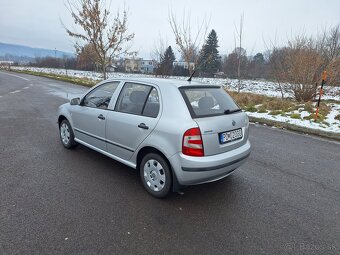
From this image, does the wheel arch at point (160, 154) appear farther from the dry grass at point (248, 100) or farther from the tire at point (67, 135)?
the dry grass at point (248, 100)

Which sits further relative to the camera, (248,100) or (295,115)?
(248,100)

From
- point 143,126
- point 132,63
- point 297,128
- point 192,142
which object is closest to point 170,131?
point 192,142

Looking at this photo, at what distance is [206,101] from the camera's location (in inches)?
134

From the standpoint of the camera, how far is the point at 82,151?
4.89m

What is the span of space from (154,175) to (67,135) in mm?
2603

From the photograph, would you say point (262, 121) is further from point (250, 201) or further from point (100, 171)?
point (100, 171)

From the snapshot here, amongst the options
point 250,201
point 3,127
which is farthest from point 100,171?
point 3,127

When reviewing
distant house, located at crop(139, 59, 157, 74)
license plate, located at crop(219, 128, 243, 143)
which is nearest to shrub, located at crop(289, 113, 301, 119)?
license plate, located at crop(219, 128, 243, 143)

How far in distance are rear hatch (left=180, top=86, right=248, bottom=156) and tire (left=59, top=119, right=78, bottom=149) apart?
2785mm

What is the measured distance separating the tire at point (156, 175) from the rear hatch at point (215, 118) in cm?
61

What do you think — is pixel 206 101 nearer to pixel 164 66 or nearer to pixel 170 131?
pixel 170 131

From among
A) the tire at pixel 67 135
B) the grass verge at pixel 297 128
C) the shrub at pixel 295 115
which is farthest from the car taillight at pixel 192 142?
the shrub at pixel 295 115

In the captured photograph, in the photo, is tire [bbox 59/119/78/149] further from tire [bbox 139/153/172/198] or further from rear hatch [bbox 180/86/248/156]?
rear hatch [bbox 180/86/248/156]

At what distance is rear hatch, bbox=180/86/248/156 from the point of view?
119 inches
